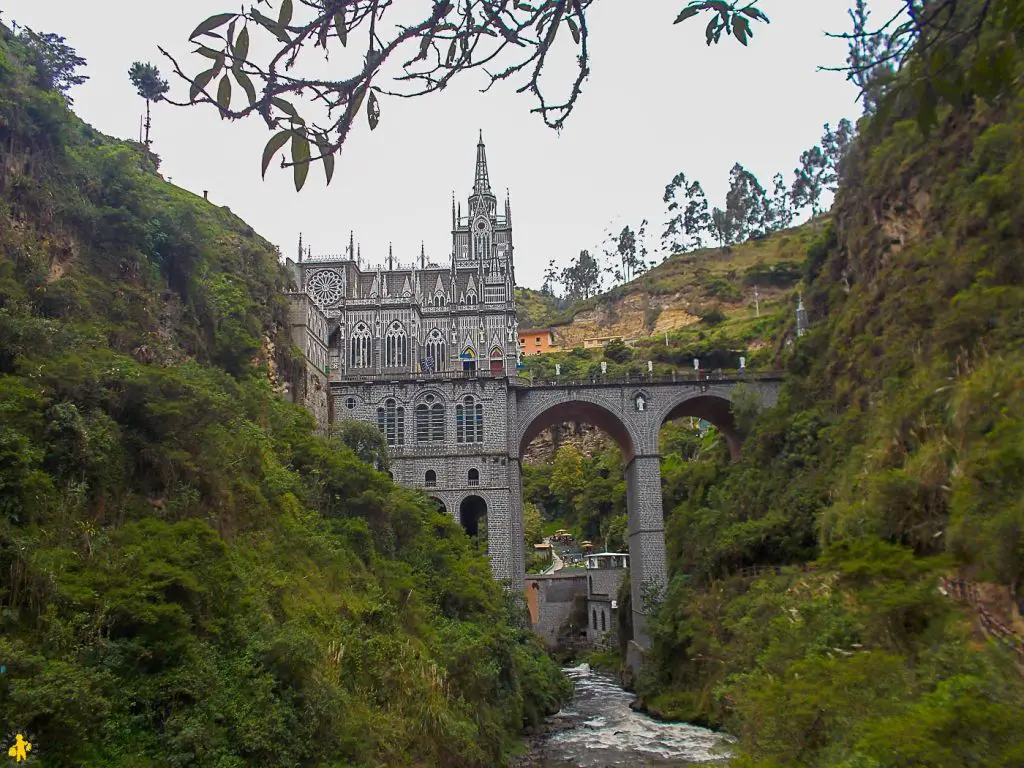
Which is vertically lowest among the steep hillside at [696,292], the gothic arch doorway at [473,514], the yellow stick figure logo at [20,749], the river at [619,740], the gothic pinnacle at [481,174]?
the river at [619,740]

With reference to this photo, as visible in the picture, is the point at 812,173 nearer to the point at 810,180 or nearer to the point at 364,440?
the point at 810,180

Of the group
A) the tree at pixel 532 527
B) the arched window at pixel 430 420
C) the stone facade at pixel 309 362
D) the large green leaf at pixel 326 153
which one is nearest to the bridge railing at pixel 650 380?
the arched window at pixel 430 420

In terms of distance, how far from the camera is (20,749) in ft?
27.8

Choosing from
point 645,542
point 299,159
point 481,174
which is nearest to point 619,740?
point 645,542

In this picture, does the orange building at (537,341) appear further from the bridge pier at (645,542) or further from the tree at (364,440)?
the tree at (364,440)

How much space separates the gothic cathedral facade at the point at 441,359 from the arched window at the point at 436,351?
0.23 ft

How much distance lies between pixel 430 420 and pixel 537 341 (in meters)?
45.5

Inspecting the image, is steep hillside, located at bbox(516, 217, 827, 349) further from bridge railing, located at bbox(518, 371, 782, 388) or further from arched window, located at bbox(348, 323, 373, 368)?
bridge railing, located at bbox(518, 371, 782, 388)

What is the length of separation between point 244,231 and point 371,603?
34.8 metres

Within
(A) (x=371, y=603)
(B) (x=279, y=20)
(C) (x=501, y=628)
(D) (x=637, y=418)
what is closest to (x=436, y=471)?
(D) (x=637, y=418)

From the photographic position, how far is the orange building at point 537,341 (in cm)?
8312

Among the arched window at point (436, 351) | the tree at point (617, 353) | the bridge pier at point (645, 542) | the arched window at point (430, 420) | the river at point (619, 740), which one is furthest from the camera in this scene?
the tree at point (617, 353)

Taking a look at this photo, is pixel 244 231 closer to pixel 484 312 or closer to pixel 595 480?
pixel 484 312

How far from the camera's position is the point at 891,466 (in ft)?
68.9
